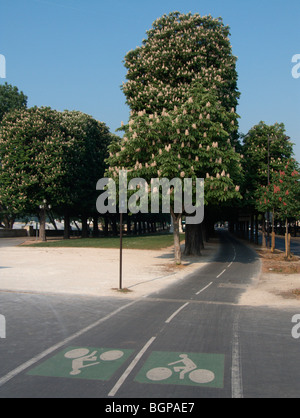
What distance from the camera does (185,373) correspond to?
23.1 ft

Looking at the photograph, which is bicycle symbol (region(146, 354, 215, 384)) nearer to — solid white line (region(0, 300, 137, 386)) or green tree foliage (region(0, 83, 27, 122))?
solid white line (region(0, 300, 137, 386))

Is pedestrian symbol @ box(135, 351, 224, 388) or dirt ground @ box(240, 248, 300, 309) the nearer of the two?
pedestrian symbol @ box(135, 351, 224, 388)

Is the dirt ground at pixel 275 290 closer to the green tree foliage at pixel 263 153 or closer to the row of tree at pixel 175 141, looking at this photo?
the row of tree at pixel 175 141

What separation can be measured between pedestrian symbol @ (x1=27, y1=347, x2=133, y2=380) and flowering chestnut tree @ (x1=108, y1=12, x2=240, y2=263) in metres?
15.7

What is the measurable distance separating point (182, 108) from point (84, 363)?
20.1 meters

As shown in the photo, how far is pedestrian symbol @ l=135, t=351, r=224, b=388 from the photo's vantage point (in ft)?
22.0

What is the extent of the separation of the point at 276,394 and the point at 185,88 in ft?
88.4

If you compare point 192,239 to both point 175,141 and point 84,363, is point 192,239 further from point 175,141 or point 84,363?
point 84,363

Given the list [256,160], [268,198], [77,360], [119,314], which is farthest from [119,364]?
→ [256,160]

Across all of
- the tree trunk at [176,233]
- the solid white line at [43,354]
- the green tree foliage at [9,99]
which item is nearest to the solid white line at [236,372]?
the solid white line at [43,354]

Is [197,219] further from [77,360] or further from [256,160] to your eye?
[77,360]

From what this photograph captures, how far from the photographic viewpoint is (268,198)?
117 feet

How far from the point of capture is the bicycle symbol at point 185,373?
6.79 meters

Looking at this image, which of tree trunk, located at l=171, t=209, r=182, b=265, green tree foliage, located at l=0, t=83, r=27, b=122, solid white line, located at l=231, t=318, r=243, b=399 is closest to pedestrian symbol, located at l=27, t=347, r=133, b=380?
solid white line, located at l=231, t=318, r=243, b=399
